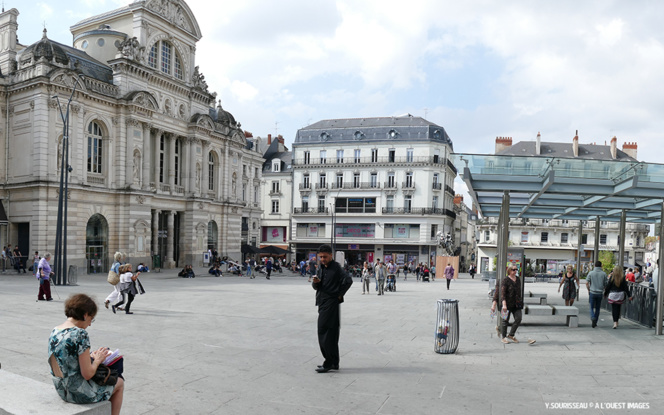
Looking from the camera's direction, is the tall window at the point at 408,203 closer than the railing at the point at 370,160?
No

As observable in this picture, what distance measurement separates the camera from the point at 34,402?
12.8ft

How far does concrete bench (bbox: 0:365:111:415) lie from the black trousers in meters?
3.90

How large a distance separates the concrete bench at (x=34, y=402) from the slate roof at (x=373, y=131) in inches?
2225

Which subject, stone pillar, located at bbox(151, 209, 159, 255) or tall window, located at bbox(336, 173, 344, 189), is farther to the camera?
tall window, located at bbox(336, 173, 344, 189)

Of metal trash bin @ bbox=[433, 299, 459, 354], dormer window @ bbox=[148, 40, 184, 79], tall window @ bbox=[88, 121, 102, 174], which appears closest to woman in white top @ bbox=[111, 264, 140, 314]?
metal trash bin @ bbox=[433, 299, 459, 354]

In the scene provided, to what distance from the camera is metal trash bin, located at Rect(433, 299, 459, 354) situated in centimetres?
941

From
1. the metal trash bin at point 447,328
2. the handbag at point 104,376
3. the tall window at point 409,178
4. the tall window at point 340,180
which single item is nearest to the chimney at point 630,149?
the tall window at point 409,178

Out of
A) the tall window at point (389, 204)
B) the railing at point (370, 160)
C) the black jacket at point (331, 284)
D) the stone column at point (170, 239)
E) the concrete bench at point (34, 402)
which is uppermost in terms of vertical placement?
the railing at point (370, 160)

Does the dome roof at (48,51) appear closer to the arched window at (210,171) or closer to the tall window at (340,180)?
the arched window at (210,171)

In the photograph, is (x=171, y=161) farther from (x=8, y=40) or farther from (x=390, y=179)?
(x=390, y=179)

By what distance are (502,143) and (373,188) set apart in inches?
757

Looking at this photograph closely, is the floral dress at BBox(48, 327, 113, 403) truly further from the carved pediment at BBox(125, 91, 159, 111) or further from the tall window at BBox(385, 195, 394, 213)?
the tall window at BBox(385, 195, 394, 213)

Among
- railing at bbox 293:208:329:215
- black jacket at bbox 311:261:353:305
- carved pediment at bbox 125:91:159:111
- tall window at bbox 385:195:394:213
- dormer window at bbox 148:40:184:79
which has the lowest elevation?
black jacket at bbox 311:261:353:305

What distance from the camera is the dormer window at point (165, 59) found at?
40.0 m
